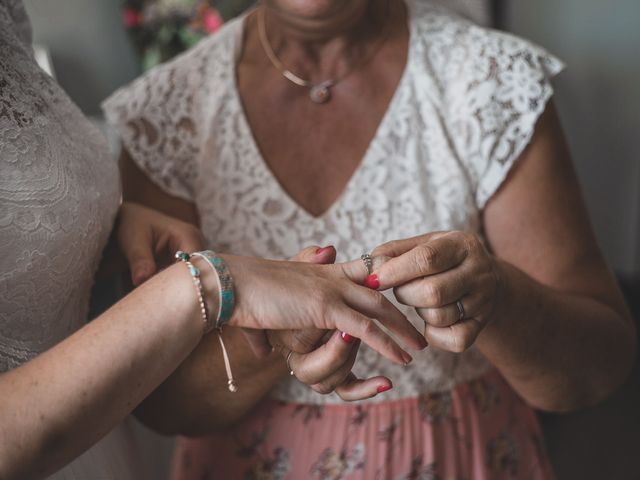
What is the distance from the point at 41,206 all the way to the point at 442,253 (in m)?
0.48

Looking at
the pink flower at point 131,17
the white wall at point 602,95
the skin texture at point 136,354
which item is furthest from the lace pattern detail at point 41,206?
the white wall at point 602,95

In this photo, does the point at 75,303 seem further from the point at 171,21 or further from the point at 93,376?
the point at 171,21

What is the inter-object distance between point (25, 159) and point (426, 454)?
0.77m

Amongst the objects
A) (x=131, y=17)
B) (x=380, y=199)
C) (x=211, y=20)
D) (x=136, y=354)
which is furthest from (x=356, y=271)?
(x=131, y=17)

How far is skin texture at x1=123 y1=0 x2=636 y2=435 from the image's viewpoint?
958 millimetres

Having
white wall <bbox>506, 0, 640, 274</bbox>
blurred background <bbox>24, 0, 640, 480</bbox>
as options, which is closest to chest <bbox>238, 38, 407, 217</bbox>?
blurred background <bbox>24, 0, 640, 480</bbox>

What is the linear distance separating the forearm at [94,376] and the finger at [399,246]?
0.25 meters

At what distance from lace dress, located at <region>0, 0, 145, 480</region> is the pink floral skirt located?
228 mm

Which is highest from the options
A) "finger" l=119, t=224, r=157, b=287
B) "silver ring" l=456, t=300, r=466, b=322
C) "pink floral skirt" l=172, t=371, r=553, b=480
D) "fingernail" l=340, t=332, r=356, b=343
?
"finger" l=119, t=224, r=157, b=287

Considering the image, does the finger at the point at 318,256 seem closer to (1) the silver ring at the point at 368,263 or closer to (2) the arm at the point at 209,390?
(1) the silver ring at the point at 368,263

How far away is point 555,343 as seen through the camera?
114 centimetres

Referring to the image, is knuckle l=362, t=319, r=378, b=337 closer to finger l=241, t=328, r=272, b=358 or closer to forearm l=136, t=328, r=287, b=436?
finger l=241, t=328, r=272, b=358

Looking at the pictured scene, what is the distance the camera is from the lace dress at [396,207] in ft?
4.06

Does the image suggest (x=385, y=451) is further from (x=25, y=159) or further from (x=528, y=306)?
(x=25, y=159)
